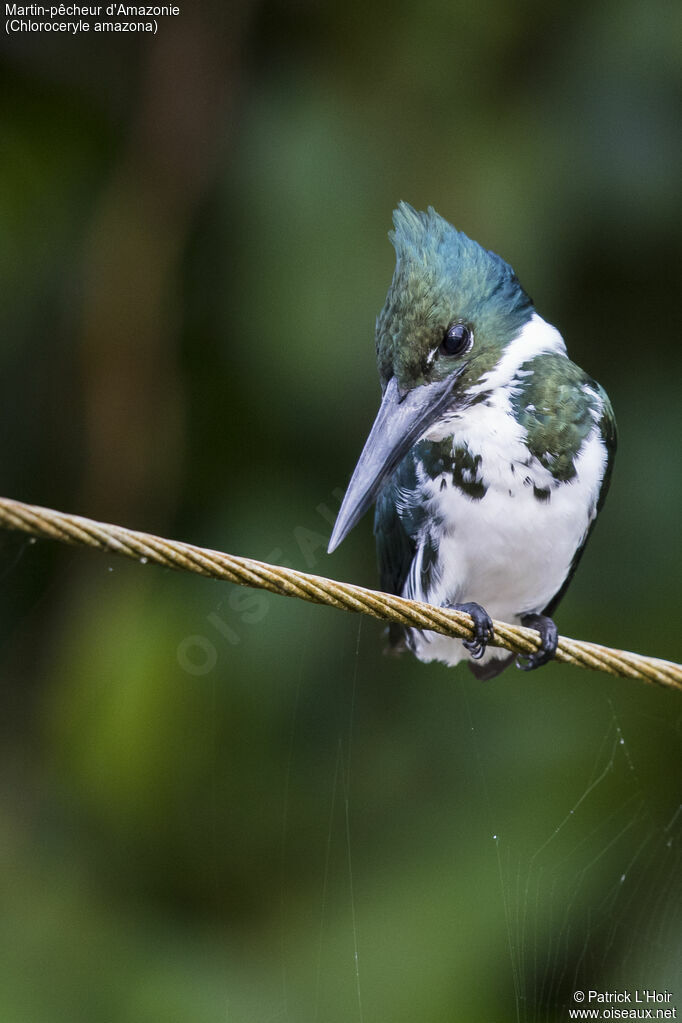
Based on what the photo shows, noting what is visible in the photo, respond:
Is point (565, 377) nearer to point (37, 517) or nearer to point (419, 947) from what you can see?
point (37, 517)

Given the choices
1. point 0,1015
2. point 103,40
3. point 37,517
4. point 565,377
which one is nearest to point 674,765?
point 565,377

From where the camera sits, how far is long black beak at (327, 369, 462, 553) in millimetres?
1358

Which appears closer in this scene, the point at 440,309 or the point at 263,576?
the point at 263,576

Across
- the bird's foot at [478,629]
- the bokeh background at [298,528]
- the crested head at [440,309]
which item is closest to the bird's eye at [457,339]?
the crested head at [440,309]

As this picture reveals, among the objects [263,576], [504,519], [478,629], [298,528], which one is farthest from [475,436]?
[298,528]

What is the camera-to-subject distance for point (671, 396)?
247cm

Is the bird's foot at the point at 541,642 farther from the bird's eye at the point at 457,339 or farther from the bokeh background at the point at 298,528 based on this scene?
the bokeh background at the point at 298,528

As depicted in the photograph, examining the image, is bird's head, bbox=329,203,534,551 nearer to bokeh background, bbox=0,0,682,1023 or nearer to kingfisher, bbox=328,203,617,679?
kingfisher, bbox=328,203,617,679

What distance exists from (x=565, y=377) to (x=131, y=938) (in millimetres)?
1466

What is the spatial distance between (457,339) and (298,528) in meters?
1.05

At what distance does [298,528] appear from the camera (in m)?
2.43

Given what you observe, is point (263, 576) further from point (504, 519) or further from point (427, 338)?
point (504, 519)

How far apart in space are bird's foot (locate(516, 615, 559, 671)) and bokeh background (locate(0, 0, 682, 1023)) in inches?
22.3

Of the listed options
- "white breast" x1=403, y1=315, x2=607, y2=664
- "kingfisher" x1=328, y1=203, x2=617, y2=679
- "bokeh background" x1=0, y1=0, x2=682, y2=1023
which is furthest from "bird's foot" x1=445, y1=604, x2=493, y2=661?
"bokeh background" x1=0, y1=0, x2=682, y2=1023
